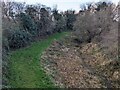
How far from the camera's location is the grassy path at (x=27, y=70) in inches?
603

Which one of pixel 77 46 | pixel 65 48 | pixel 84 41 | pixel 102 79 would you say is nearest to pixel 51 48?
pixel 65 48

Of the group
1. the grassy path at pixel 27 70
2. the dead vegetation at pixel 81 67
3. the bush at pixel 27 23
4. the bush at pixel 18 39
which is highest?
the bush at pixel 27 23

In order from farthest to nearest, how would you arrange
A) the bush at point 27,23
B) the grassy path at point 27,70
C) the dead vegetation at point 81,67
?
the bush at point 27,23, the dead vegetation at point 81,67, the grassy path at point 27,70

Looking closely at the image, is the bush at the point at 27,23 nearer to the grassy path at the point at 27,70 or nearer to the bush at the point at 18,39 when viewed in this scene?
the bush at the point at 18,39

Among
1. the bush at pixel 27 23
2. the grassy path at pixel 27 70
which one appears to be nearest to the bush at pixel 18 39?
the grassy path at pixel 27 70

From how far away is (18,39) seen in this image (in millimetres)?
24016

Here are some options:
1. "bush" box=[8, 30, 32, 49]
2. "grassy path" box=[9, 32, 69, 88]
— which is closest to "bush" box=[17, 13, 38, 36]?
"bush" box=[8, 30, 32, 49]

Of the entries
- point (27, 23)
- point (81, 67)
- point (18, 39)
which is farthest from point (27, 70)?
point (27, 23)

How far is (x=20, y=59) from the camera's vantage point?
20.5 metres

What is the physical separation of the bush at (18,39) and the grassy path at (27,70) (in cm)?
64

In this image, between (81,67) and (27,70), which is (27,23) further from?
(27,70)

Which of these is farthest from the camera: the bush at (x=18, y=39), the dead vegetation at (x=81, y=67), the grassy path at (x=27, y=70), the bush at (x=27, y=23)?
the bush at (x=27, y=23)

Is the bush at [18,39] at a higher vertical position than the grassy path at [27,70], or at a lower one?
higher

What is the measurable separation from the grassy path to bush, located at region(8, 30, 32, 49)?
0.64 m
